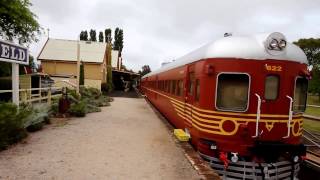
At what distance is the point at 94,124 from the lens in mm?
13641

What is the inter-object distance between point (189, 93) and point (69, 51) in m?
36.0

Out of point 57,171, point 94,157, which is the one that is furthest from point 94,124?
point 57,171

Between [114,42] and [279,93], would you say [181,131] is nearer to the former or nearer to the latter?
[279,93]

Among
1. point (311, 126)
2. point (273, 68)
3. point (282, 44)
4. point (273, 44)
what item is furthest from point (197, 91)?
point (311, 126)

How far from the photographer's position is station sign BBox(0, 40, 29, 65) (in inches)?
372

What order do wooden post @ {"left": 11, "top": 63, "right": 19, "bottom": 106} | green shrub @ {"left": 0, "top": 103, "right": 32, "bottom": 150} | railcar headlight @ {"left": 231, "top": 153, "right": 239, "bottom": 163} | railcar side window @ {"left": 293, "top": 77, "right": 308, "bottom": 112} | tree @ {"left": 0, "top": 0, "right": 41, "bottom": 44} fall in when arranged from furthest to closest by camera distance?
tree @ {"left": 0, "top": 0, "right": 41, "bottom": 44} → wooden post @ {"left": 11, "top": 63, "right": 19, "bottom": 106} → railcar side window @ {"left": 293, "top": 77, "right": 308, "bottom": 112} → green shrub @ {"left": 0, "top": 103, "right": 32, "bottom": 150} → railcar headlight @ {"left": 231, "top": 153, "right": 239, "bottom": 163}

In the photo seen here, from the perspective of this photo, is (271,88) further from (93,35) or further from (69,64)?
(93,35)

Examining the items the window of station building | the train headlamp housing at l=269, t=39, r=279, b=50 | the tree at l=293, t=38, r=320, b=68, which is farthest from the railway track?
the tree at l=293, t=38, r=320, b=68

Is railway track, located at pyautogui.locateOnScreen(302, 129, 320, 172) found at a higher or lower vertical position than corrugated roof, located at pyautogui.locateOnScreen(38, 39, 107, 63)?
lower

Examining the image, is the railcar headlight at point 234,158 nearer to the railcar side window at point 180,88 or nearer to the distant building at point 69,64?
the railcar side window at point 180,88

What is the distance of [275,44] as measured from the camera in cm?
806

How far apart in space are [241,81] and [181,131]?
3.36 meters

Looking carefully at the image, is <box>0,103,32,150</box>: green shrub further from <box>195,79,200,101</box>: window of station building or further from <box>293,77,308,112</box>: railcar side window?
<box>293,77,308,112</box>: railcar side window

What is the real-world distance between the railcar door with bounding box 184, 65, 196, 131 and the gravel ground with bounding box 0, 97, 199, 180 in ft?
2.56
